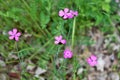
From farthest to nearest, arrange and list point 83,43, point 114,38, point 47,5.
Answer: point 114,38
point 83,43
point 47,5

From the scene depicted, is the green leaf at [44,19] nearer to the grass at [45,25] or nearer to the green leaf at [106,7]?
the grass at [45,25]

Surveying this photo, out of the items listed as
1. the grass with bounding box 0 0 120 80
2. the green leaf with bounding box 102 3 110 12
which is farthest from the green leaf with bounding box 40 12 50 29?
the green leaf with bounding box 102 3 110 12

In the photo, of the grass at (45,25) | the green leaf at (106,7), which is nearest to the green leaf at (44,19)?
the grass at (45,25)

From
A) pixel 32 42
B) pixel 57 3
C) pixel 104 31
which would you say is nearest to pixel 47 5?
pixel 57 3

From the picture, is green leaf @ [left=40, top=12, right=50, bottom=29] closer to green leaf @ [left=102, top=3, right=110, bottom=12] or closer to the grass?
the grass

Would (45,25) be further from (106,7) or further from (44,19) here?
(106,7)

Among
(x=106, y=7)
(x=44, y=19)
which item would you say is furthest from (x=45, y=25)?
(x=106, y=7)

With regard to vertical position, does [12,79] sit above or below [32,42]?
below

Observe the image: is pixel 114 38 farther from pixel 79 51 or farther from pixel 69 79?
pixel 69 79

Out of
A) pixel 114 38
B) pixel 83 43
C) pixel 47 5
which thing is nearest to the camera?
pixel 47 5

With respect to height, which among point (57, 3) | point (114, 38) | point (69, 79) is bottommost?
point (69, 79)

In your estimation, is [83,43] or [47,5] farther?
[83,43]
